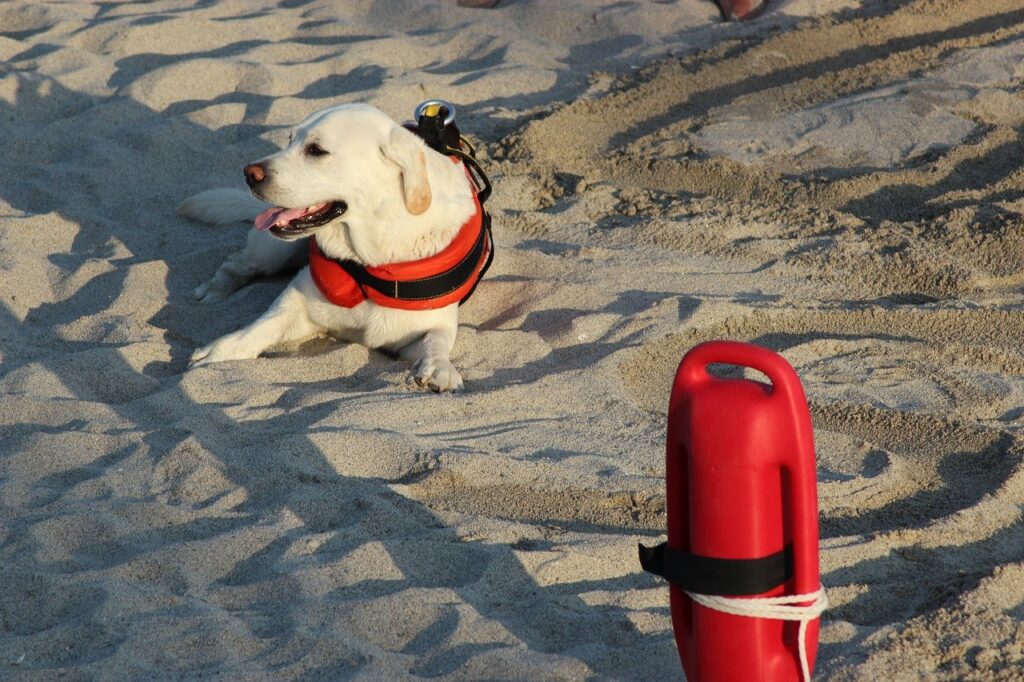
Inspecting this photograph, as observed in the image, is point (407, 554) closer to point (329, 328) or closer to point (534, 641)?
point (534, 641)

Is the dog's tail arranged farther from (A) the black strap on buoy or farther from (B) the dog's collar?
(A) the black strap on buoy

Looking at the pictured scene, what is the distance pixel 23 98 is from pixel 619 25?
3541 mm

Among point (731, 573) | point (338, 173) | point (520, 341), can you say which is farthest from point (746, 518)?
point (338, 173)

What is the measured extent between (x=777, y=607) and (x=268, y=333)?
240cm

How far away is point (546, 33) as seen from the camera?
7.04 meters

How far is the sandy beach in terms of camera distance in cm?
240

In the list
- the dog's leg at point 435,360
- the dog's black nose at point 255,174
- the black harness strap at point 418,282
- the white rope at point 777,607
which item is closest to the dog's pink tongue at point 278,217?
the dog's black nose at point 255,174

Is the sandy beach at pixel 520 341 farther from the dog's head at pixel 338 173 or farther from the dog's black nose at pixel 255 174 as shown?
the dog's black nose at pixel 255 174

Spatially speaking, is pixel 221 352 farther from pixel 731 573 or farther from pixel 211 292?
pixel 731 573

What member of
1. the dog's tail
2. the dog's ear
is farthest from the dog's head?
the dog's tail

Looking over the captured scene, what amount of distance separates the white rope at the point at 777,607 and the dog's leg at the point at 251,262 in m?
2.94

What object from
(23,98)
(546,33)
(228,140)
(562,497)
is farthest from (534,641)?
(546,33)

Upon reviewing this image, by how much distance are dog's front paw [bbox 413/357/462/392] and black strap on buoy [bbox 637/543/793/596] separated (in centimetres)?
166

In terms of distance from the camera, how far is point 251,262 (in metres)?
4.54
